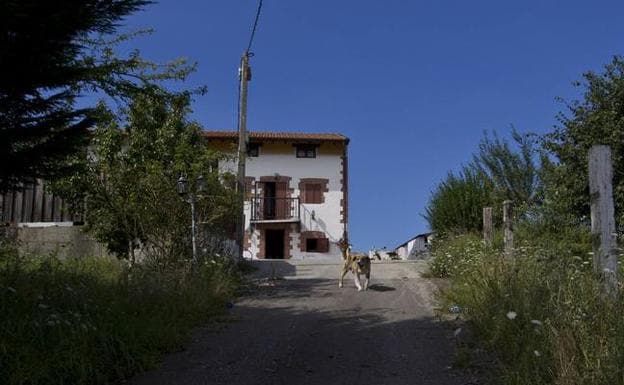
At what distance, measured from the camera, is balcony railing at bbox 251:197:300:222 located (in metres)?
31.9

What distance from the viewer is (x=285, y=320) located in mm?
9555

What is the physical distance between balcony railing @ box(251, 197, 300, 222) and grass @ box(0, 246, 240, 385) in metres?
21.8

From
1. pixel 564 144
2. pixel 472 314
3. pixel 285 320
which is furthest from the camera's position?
pixel 564 144

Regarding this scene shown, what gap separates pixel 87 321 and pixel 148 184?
656cm

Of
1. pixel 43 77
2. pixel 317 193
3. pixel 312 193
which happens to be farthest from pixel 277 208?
pixel 43 77

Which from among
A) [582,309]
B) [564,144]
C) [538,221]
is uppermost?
[564,144]

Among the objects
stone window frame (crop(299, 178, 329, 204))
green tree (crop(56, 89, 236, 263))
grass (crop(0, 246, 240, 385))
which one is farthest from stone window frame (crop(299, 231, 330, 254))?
grass (crop(0, 246, 240, 385))

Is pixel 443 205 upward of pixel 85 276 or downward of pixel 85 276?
upward

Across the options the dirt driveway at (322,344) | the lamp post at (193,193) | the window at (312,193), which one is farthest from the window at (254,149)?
the dirt driveway at (322,344)

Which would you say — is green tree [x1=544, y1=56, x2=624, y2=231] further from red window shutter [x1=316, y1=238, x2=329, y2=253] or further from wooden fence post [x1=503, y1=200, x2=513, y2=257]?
red window shutter [x1=316, y1=238, x2=329, y2=253]

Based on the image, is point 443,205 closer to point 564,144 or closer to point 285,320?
point 564,144

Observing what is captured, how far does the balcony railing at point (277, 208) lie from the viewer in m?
31.9

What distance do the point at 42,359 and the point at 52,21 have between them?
270cm

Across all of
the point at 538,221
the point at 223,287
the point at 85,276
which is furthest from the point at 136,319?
the point at 538,221
